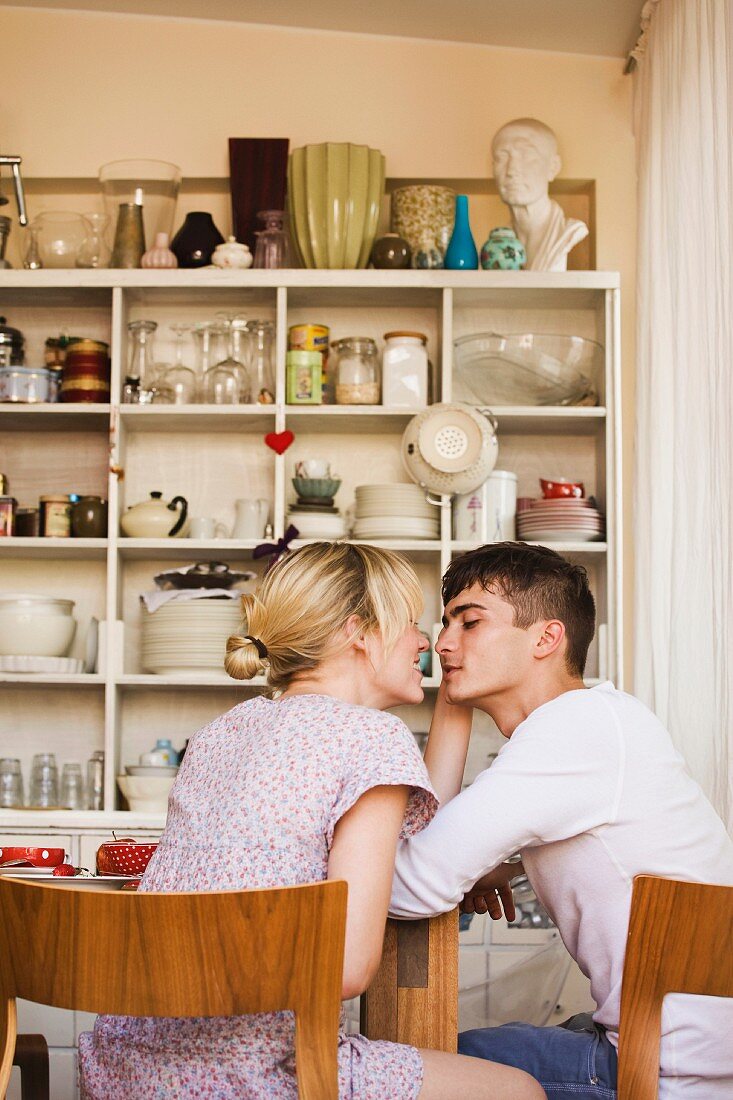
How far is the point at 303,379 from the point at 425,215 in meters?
0.64

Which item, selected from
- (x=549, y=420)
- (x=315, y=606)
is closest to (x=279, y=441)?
(x=549, y=420)

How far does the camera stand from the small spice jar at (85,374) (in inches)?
141

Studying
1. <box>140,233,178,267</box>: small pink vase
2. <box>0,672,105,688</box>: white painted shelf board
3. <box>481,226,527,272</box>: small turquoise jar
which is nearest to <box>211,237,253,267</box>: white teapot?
<box>140,233,178,267</box>: small pink vase

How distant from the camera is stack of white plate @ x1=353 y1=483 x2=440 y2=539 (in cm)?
349

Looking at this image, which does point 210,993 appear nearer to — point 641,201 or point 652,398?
point 652,398

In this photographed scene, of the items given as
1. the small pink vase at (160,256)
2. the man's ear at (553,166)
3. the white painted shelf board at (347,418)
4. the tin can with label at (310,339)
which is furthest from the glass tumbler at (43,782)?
the man's ear at (553,166)

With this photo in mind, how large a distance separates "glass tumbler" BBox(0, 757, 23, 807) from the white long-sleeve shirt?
7.51 feet

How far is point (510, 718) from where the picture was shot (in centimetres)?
174

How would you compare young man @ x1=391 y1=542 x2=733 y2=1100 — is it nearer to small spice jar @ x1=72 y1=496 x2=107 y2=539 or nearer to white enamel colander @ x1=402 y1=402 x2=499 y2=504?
white enamel colander @ x1=402 y1=402 x2=499 y2=504

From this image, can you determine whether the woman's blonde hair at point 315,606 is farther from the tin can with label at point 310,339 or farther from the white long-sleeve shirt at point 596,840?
the tin can with label at point 310,339

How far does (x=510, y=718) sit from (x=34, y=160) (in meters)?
2.86

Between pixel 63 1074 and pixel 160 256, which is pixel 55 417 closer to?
pixel 160 256

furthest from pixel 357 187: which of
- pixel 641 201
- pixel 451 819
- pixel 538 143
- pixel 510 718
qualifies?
pixel 451 819

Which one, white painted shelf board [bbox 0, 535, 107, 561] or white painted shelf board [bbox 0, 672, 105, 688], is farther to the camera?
white painted shelf board [bbox 0, 535, 107, 561]
